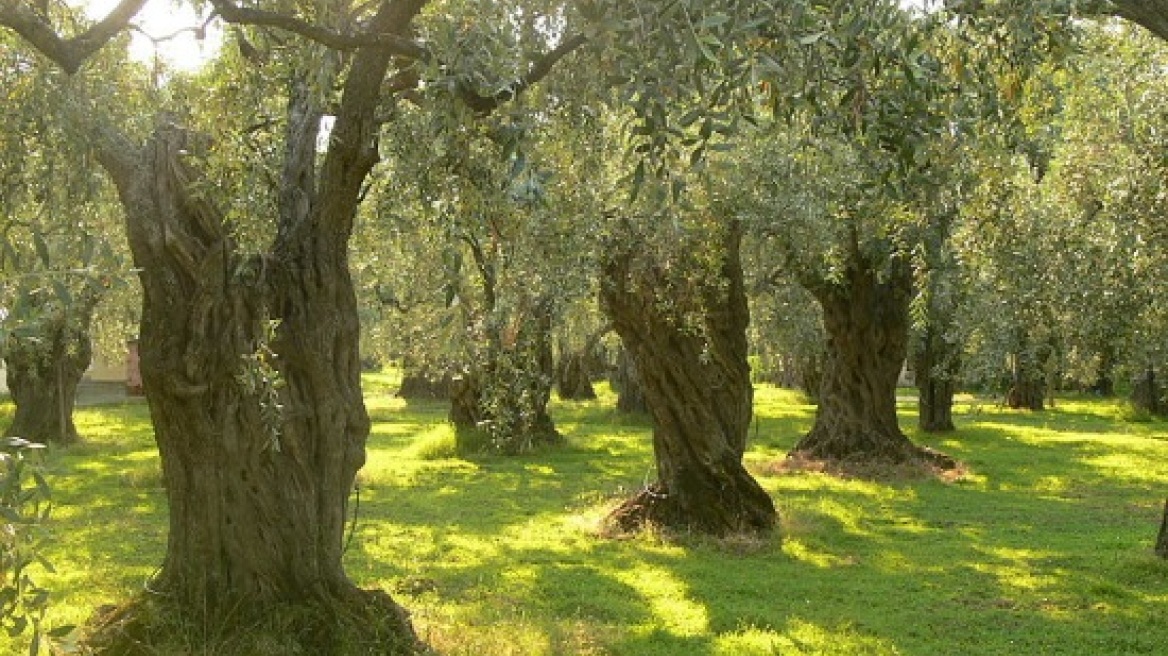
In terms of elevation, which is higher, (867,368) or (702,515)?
(867,368)

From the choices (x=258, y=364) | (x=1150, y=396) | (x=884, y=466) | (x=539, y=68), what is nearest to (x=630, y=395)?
(x=884, y=466)

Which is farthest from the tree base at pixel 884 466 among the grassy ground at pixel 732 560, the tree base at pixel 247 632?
the tree base at pixel 247 632

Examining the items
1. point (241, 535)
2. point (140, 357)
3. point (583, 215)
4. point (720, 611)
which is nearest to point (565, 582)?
point (720, 611)

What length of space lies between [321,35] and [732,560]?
9.82 meters

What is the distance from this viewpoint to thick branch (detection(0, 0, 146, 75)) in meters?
6.82

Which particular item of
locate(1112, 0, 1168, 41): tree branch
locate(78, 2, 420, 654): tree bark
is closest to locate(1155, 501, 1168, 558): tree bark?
locate(1112, 0, 1168, 41): tree branch

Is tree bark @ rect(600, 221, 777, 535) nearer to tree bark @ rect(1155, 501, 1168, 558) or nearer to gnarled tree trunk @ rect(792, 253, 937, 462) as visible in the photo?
tree bark @ rect(1155, 501, 1168, 558)

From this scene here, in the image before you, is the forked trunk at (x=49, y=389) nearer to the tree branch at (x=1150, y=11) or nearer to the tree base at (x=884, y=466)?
the tree base at (x=884, y=466)

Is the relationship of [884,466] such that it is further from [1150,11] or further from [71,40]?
[71,40]

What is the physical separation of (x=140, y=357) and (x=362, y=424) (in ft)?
5.86

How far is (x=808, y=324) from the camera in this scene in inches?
1257

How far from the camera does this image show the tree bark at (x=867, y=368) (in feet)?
82.2

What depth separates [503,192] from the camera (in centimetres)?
773

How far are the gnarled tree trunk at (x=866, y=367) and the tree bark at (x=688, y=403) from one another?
348 inches
